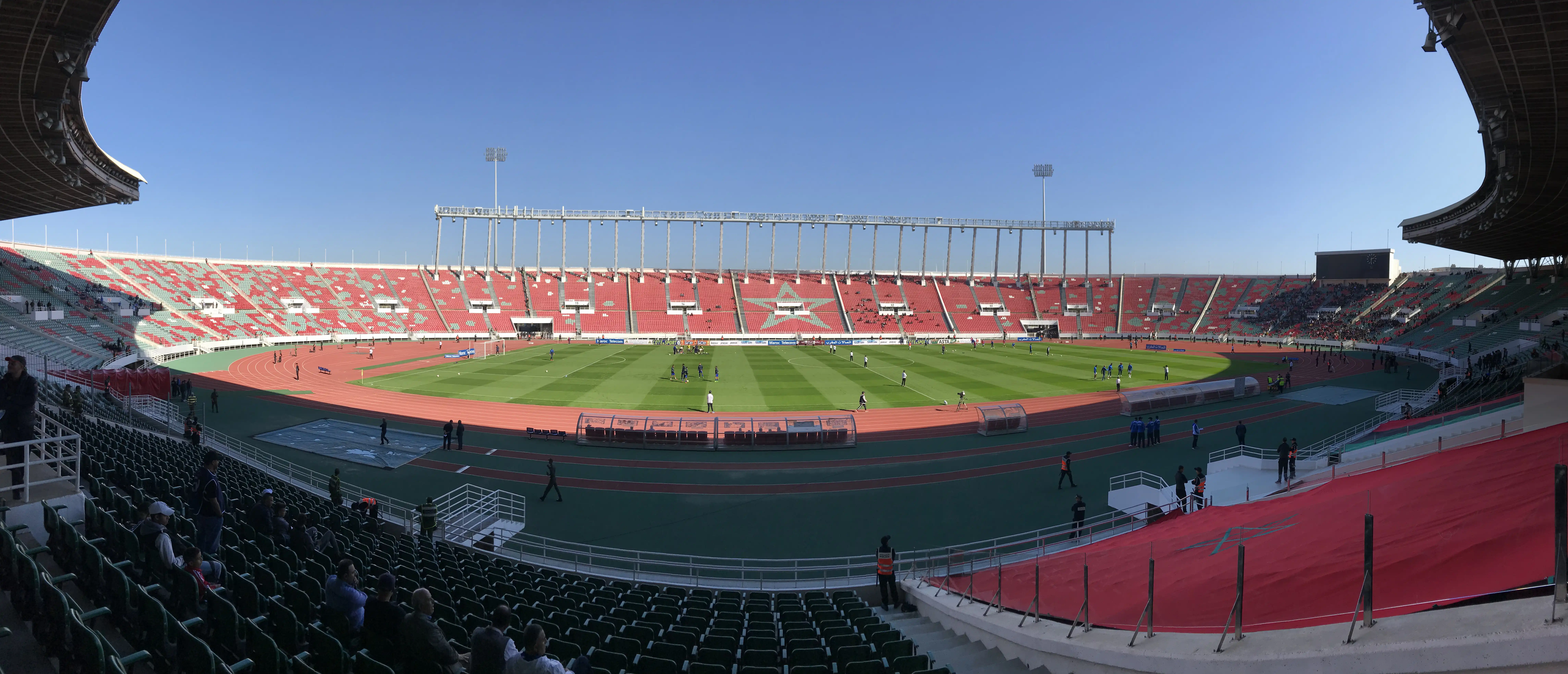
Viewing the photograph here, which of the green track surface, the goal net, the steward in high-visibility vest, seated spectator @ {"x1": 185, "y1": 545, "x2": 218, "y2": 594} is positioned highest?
seated spectator @ {"x1": 185, "y1": 545, "x2": 218, "y2": 594}

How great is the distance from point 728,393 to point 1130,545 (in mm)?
27806

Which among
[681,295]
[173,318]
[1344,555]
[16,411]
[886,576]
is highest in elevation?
[681,295]

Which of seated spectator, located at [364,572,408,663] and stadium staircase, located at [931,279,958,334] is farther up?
stadium staircase, located at [931,279,958,334]

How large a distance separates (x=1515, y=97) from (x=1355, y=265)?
7848cm

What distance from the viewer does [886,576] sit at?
475 inches

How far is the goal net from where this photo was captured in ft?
188

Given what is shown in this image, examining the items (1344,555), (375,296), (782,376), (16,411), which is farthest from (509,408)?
(375,296)

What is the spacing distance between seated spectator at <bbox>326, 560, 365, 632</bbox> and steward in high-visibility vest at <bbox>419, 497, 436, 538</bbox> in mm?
7439

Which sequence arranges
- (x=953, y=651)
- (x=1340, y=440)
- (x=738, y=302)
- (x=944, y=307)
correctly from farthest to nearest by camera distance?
(x=944, y=307) → (x=738, y=302) → (x=1340, y=440) → (x=953, y=651)

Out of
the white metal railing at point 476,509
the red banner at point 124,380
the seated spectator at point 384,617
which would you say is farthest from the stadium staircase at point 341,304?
the seated spectator at point 384,617

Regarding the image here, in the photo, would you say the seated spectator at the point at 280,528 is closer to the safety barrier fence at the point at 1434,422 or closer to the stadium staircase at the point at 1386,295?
the safety barrier fence at the point at 1434,422

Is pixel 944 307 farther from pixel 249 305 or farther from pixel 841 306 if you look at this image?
pixel 249 305

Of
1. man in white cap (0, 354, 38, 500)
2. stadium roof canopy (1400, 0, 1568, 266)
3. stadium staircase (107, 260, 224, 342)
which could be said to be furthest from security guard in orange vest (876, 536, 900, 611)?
A: stadium staircase (107, 260, 224, 342)

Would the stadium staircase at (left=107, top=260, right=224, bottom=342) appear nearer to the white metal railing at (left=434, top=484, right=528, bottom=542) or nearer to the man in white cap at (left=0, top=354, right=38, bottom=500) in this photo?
the white metal railing at (left=434, top=484, right=528, bottom=542)
